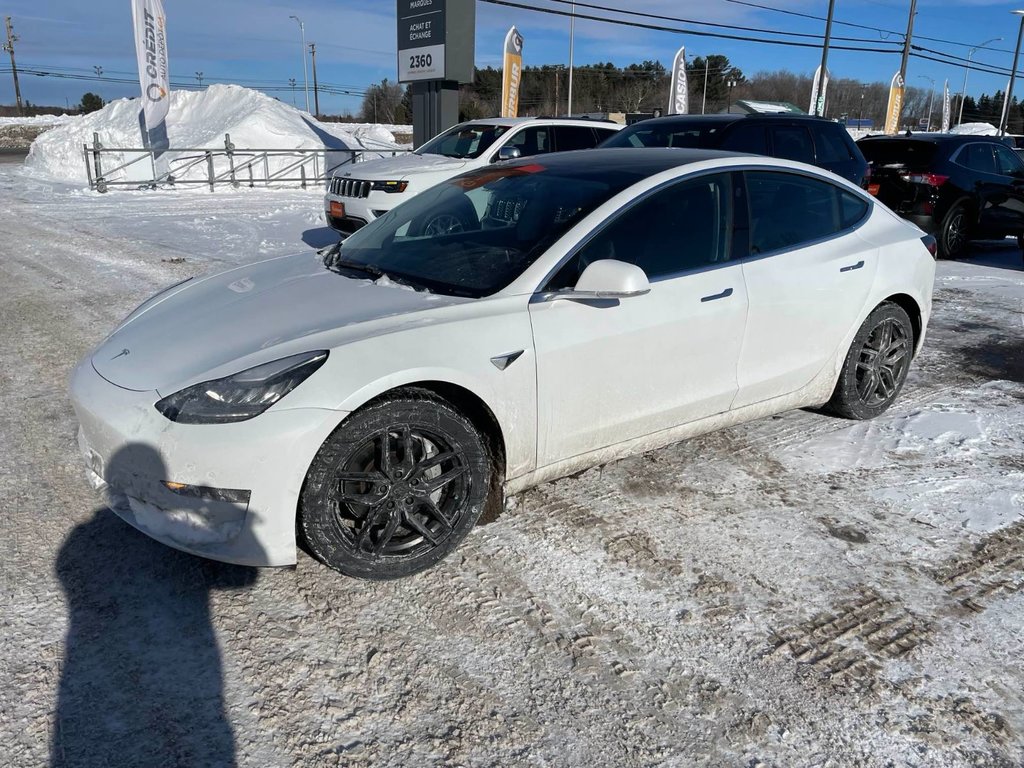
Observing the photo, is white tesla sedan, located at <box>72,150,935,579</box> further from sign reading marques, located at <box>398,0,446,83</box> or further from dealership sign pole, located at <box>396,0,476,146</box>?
sign reading marques, located at <box>398,0,446,83</box>

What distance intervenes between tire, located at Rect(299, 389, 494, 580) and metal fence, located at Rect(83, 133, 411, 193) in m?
→ 17.5

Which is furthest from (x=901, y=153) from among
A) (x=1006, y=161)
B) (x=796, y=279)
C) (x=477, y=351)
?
(x=477, y=351)

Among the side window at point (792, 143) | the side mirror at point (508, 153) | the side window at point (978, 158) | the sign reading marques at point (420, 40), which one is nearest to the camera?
the side window at point (792, 143)

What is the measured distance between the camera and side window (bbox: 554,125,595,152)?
1170 centimetres

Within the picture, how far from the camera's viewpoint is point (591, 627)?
280 cm

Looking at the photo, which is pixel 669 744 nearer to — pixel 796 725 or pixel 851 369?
pixel 796 725

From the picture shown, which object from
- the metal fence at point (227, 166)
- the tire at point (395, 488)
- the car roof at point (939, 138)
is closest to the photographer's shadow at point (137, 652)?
the tire at point (395, 488)

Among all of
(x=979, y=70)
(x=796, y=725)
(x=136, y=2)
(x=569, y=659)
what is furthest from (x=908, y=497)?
(x=979, y=70)

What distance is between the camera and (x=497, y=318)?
3.11 m

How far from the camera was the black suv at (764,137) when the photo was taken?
8891mm

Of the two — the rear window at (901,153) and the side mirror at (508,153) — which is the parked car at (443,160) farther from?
the rear window at (901,153)

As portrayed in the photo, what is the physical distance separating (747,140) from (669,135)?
2.86 ft

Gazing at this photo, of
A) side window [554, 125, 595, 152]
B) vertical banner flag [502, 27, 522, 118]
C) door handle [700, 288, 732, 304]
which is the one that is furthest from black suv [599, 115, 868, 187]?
vertical banner flag [502, 27, 522, 118]

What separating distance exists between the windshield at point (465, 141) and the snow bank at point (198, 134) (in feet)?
29.5
